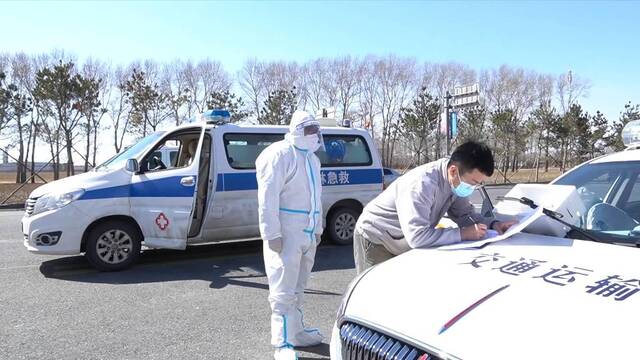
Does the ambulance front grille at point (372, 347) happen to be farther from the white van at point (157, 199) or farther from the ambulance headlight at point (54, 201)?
the ambulance headlight at point (54, 201)

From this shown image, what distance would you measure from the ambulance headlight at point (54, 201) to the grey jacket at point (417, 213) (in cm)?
451

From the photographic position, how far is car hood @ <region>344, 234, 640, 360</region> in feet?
5.50

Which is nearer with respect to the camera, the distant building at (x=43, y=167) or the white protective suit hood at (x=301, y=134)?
the white protective suit hood at (x=301, y=134)

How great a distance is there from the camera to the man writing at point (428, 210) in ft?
9.70

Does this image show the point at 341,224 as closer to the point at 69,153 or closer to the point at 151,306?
the point at 151,306

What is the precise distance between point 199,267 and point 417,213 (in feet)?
15.7

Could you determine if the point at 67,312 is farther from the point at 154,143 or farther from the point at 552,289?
the point at 552,289

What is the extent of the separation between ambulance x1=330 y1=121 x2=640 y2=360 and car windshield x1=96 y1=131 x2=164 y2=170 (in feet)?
17.6

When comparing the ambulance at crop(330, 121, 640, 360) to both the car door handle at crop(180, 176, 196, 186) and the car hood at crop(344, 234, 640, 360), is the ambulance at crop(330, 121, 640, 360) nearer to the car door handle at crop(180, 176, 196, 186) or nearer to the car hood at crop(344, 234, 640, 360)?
the car hood at crop(344, 234, 640, 360)

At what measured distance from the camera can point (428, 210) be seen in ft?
10.1

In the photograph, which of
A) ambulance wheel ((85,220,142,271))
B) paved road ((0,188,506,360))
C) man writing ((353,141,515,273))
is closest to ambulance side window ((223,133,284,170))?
paved road ((0,188,506,360))

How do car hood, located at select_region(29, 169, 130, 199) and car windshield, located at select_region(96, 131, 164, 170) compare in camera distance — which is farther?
car windshield, located at select_region(96, 131, 164, 170)

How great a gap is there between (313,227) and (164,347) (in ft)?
5.26

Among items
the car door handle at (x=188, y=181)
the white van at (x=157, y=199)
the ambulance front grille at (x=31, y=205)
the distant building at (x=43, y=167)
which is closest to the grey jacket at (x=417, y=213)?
the car door handle at (x=188, y=181)
